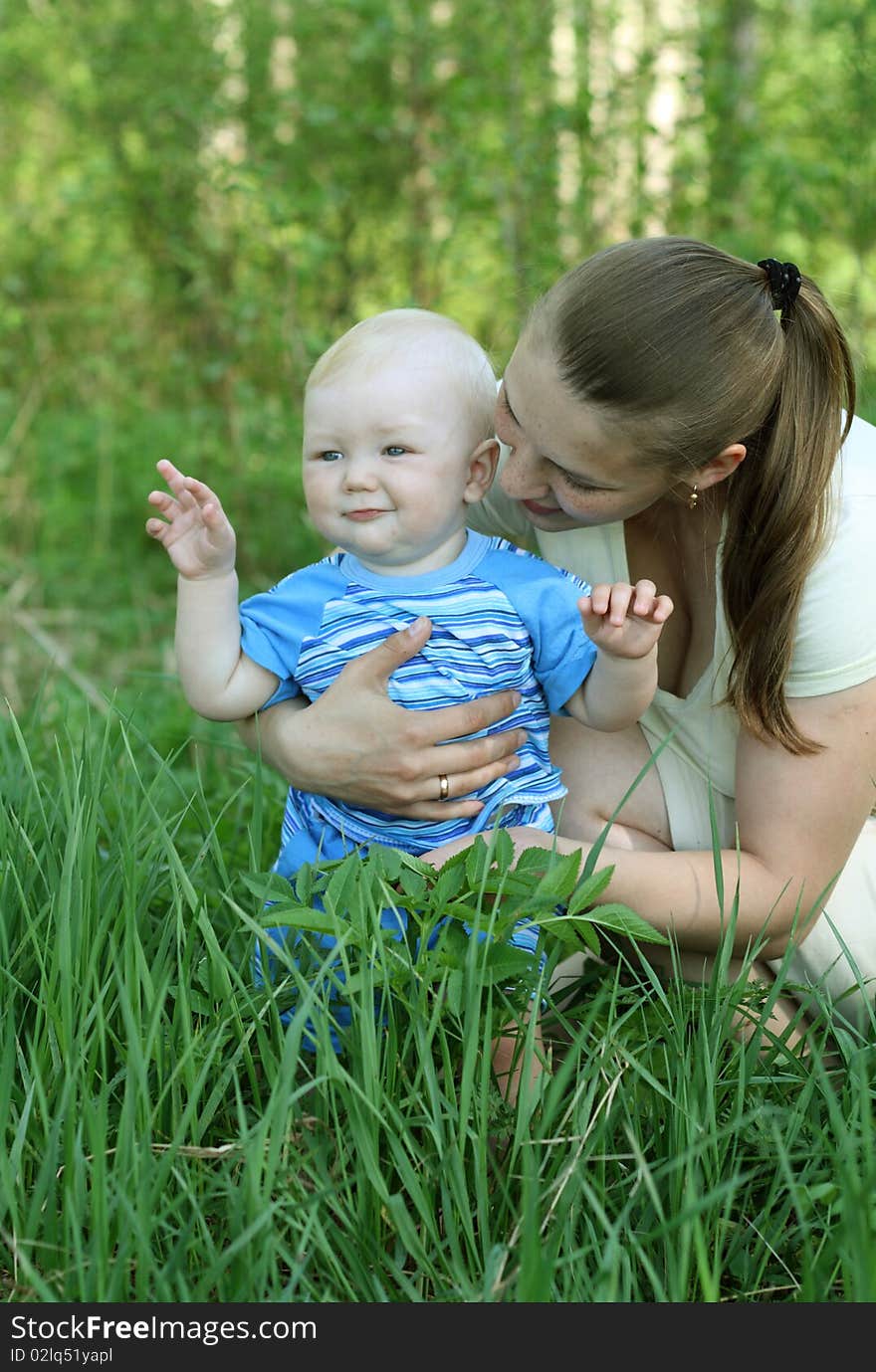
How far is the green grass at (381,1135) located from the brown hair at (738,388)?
59cm

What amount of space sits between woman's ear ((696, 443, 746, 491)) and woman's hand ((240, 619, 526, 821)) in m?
0.43

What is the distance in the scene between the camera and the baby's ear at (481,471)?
1.96 metres

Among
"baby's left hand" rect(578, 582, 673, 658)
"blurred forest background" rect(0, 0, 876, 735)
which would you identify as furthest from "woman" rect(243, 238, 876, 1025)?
"blurred forest background" rect(0, 0, 876, 735)

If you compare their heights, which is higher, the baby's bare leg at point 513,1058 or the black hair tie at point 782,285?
the black hair tie at point 782,285

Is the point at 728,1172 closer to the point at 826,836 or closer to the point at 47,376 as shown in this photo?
the point at 826,836

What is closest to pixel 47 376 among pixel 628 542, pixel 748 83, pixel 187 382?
pixel 187 382

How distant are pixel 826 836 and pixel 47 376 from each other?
16.4ft

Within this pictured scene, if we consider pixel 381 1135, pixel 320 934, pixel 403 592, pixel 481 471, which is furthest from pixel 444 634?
pixel 381 1135

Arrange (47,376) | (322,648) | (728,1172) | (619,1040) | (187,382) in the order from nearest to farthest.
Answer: (728,1172)
(619,1040)
(322,648)
(187,382)
(47,376)

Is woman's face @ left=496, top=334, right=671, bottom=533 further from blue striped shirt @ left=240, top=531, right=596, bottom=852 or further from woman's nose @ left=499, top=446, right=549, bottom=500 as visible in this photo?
blue striped shirt @ left=240, top=531, right=596, bottom=852

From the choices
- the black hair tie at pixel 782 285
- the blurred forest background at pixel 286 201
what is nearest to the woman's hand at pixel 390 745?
the black hair tie at pixel 782 285

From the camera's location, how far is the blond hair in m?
1.89

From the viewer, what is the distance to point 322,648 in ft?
6.55

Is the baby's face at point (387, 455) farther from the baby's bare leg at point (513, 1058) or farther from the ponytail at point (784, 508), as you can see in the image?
the baby's bare leg at point (513, 1058)
